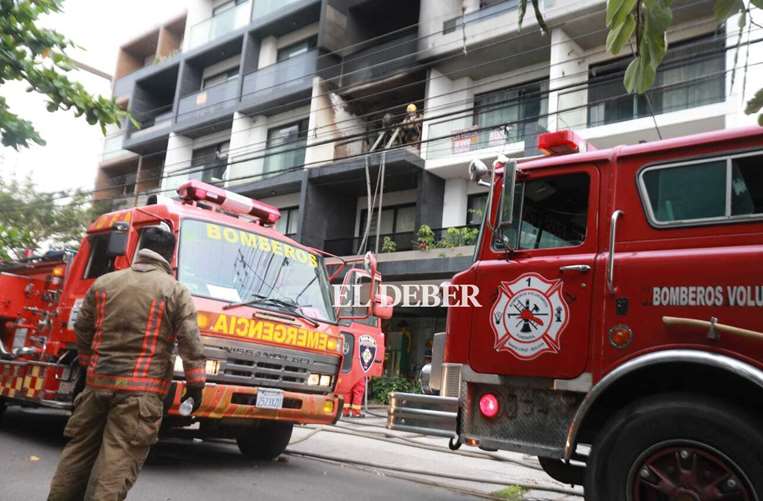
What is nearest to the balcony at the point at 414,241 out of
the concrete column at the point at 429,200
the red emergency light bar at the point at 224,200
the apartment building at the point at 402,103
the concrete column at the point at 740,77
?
the apartment building at the point at 402,103

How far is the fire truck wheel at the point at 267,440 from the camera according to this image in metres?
6.95

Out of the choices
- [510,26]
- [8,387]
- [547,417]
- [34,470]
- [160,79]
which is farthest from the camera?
[160,79]

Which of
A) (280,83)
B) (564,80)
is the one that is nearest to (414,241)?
(564,80)

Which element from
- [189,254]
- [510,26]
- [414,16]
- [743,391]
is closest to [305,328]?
[189,254]

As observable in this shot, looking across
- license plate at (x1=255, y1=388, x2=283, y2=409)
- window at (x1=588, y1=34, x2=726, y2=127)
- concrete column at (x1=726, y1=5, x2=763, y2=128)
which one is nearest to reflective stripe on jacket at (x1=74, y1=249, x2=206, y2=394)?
license plate at (x1=255, y1=388, x2=283, y2=409)

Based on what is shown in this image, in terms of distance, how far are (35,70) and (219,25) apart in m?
20.3

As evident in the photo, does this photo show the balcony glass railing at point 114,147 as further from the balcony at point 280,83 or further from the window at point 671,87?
the window at point 671,87

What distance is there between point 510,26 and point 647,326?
1402cm

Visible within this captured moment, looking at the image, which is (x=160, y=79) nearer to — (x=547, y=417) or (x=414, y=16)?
(x=414, y=16)

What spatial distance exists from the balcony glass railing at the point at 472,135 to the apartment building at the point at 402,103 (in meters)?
0.04

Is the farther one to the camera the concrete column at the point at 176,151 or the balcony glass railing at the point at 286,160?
the concrete column at the point at 176,151

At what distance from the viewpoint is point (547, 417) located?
394 centimetres

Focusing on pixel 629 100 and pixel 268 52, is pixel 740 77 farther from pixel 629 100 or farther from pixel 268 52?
pixel 268 52

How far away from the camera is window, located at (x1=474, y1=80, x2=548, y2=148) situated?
635 inches
